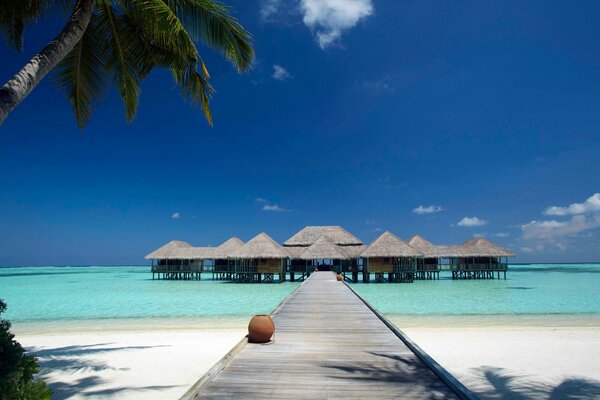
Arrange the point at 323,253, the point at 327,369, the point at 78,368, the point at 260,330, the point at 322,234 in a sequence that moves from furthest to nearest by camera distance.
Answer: the point at 322,234
the point at 323,253
the point at 78,368
the point at 260,330
the point at 327,369

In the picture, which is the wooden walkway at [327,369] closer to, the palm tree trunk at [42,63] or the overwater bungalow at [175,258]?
the palm tree trunk at [42,63]

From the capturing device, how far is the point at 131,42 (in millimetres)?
5953

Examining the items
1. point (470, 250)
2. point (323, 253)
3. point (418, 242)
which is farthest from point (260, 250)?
point (470, 250)

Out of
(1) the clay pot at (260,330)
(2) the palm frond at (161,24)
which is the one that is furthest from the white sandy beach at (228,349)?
(2) the palm frond at (161,24)

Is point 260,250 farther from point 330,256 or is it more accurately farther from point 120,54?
point 120,54

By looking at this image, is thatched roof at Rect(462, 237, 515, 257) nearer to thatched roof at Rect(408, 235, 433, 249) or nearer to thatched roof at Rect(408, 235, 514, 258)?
thatched roof at Rect(408, 235, 514, 258)

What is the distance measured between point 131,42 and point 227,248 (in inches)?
1111

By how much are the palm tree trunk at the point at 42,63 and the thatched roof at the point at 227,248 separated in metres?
28.4

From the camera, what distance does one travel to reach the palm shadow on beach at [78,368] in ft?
20.4

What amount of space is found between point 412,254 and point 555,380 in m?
21.1

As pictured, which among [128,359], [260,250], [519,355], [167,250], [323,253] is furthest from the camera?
[167,250]

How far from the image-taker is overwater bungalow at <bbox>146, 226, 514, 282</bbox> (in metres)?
28.8

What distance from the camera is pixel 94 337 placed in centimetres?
1124

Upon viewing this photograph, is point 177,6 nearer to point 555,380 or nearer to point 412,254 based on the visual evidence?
point 555,380
